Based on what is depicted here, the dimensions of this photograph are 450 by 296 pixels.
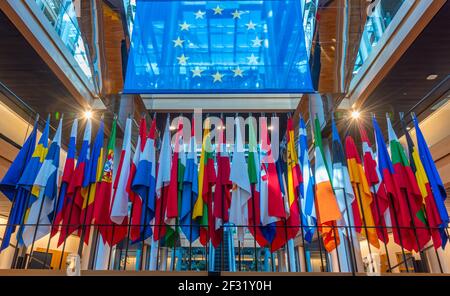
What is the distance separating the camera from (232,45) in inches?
156

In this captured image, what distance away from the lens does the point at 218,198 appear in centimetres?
380

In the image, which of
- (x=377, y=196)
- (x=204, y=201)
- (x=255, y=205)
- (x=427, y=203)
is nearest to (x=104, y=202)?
(x=204, y=201)

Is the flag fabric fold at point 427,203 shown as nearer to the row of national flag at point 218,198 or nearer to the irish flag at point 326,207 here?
the row of national flag at point 218,198

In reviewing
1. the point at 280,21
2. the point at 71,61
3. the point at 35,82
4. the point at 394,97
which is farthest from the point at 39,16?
the point at 394,97

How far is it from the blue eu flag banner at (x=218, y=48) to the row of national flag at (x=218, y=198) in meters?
1.01

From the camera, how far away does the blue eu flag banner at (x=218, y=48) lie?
3.71 metres

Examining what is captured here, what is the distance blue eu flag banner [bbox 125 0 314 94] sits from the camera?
3705 millimetres

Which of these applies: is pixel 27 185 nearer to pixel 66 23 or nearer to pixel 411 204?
pixel 66 23

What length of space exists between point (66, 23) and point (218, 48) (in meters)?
3.21

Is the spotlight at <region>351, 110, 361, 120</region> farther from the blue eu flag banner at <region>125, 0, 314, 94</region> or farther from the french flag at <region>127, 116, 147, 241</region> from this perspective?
the french flag at <region>127, 116, 147, 241</region>

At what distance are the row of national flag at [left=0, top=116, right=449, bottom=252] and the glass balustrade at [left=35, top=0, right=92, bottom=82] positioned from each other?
2034mm

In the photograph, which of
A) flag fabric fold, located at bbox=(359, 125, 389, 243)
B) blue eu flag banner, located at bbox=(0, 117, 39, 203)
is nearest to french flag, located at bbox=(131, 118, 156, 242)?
blue eu flag banner, located at bbox=(0, 117, 39, 203)

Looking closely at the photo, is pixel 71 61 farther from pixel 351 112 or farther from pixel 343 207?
pixel 351 112
